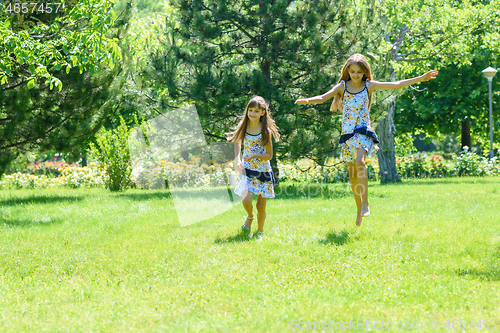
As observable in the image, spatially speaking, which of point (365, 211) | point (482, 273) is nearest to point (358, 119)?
point (365, 211)

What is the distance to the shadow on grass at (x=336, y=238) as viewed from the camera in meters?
5.08

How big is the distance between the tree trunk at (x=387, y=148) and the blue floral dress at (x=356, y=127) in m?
9.65

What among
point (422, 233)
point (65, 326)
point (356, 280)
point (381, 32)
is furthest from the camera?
point (381, 32)

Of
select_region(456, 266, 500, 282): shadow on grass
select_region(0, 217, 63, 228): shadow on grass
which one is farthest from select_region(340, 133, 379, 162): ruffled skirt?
select_region(0, 217, 63, 228): shadow on grass

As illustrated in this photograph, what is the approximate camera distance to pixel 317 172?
15.1 meters

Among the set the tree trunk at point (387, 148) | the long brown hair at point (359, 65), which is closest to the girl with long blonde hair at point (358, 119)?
the long brown hair at point (359, 65)

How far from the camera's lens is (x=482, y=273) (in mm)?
3936

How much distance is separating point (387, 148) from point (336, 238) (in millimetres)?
10482

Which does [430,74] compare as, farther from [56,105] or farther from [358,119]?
[56,105]

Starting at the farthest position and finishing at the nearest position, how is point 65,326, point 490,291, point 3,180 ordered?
point 3,180 → point 490,291 → point 65,326

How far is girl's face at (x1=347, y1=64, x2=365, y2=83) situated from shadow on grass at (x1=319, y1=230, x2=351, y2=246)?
1.87 m

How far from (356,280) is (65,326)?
220 cm

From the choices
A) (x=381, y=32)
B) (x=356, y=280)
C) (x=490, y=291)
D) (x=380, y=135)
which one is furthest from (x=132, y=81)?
(x=490, y=291)

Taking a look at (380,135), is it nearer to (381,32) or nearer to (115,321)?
(381,32)
